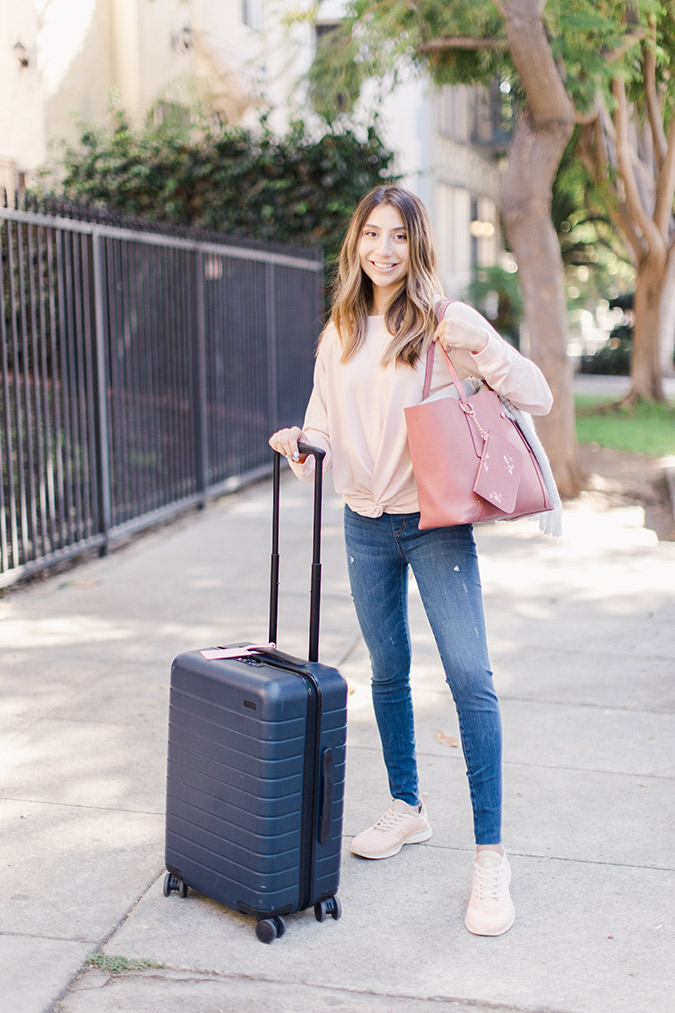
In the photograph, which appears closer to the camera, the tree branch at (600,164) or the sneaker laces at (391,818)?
the sneaker laces at (391,818)

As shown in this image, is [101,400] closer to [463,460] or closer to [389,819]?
[389,819]

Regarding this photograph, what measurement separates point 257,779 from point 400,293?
4.59 ft

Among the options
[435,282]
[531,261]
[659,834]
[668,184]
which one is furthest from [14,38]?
[659,834]

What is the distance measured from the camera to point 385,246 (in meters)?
3.13

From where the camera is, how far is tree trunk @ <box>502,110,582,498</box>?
30.7ft

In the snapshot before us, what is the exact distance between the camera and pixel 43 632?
5.80m

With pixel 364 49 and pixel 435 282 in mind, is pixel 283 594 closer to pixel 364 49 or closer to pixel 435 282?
pixel 435 282

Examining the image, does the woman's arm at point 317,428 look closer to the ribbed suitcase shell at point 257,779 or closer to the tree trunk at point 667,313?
the ribbed suitcase shell at point 257,779

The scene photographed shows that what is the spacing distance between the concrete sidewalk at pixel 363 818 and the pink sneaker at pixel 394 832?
1.9 inches

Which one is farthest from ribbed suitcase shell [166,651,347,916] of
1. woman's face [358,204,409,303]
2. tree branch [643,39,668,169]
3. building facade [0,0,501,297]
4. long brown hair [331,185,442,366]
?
tree branch [643,39,668,169]

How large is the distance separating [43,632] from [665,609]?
11.2 feet

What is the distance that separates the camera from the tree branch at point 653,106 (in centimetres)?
1112

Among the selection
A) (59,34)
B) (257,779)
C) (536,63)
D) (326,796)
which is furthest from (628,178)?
(257,779)

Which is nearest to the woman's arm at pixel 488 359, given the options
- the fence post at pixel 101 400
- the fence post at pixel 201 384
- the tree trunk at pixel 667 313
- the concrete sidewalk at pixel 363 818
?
the concrete sidewalk at pixel 363 818
